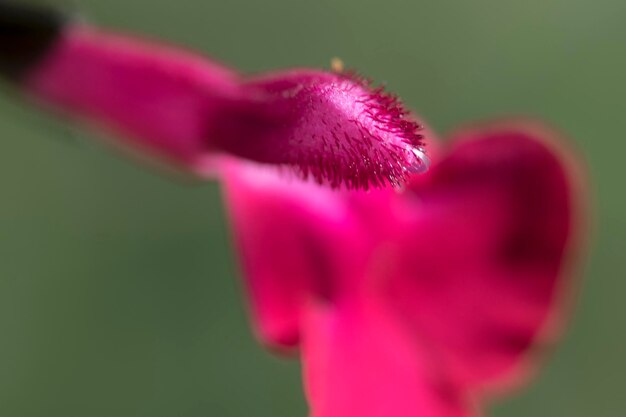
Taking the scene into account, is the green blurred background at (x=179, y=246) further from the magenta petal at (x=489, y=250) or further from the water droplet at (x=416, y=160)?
the water droplet at (x=416, y=160)

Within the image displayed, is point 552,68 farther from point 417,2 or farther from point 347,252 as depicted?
point 347,252

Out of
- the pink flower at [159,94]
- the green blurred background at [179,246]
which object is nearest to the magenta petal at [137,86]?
the pink flower at [159,94]

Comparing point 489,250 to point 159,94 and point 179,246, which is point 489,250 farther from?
point 179,246

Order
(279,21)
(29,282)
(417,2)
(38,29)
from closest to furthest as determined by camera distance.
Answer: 1. (38,29)
2. (29,282)
3. (279,21)
4. (417,2)

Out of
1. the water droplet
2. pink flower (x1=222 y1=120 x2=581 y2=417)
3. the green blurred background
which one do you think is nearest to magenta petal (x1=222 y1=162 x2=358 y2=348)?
pink flower (x1=222 y1=120 x2=581 y2=417)

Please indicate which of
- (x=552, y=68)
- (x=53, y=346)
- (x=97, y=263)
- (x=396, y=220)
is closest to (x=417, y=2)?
(x=552, y=68)

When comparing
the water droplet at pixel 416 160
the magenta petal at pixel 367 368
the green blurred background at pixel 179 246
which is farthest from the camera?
the green blurred background at pixel 179 246
